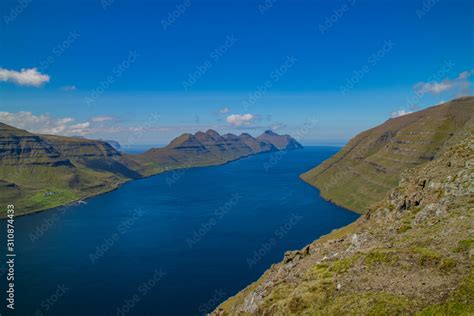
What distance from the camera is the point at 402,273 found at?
42500mm

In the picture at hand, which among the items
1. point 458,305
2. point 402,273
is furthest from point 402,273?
point 458,305

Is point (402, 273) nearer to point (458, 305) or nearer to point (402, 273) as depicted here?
point (402, 273)

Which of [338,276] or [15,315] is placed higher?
[338,276]

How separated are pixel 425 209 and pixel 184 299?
11351 centimetres

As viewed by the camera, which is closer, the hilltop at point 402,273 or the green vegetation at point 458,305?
the green vegetation at point 458,305

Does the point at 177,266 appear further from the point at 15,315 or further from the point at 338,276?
the point at 338,276

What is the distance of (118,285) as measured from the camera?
541 ft

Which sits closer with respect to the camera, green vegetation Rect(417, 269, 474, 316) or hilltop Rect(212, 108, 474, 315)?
green vegetation Rect(417, 269, 474, 316)

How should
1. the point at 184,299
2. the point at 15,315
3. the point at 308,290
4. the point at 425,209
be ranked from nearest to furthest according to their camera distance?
the point at 308,290 < the point at 425,209 < the point at 15,315 < the point at 184,299

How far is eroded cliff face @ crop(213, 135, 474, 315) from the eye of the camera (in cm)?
3628

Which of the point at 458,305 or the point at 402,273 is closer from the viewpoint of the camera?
the point at 458,305

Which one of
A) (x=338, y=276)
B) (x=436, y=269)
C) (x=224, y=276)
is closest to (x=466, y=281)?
(x=436, y=269)

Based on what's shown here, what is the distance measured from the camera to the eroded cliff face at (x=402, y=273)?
3628 centimetres

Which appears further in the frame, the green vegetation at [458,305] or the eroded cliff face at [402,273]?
the eroded cliff face at [402,273]
